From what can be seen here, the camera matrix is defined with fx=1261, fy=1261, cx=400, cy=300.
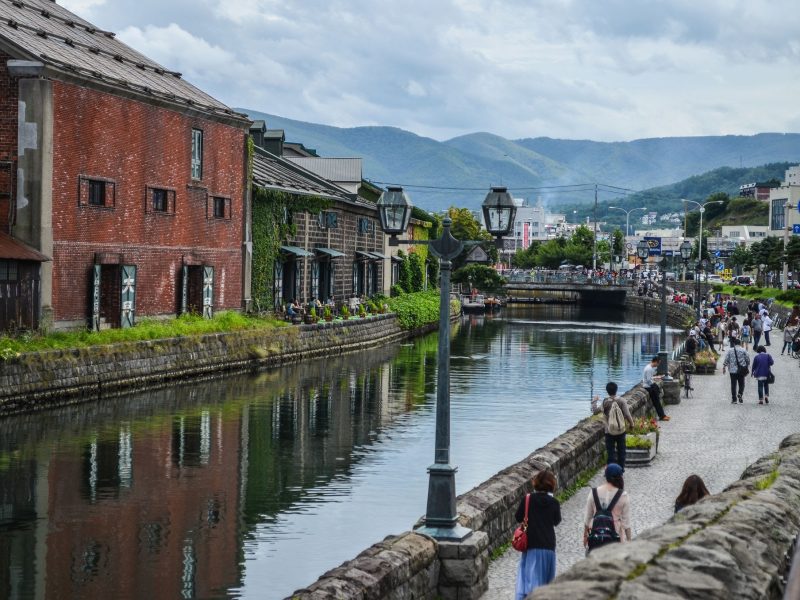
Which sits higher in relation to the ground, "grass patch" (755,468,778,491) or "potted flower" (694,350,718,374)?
"grass patch" (755,468,778,491)

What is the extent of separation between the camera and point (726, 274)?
155750mm

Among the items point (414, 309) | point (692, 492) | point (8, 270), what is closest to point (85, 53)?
point (8, 270)

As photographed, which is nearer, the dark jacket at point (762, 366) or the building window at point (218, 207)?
the dark jacket at point (762, 366)

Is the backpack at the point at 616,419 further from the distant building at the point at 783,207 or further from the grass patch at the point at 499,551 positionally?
the distant building at the point at 783,207

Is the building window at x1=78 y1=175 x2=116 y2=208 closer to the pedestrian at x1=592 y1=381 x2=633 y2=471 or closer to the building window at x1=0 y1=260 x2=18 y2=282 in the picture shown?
the building window at x1=0 y1=260 x2=18 y2=282

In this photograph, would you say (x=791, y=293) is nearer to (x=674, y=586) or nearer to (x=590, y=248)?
(x=674, y=586)

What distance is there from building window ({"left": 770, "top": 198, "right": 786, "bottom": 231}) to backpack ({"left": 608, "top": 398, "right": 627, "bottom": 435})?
118 metres

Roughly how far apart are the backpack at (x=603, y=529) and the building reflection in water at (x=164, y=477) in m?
6.07

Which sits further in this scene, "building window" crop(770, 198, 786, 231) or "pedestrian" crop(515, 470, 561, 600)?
"building window" crop(770, 198, 786, 231)

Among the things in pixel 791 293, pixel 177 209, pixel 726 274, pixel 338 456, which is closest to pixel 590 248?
pixel 726 274

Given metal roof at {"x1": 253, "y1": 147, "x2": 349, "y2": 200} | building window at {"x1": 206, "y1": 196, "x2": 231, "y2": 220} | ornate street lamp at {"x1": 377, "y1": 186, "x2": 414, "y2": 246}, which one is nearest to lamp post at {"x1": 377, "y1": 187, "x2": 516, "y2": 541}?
ornate street lamp at {"x1": 377, "y1": 186, "x2": 414, "y2": 246}

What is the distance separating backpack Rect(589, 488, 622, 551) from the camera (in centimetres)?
1316

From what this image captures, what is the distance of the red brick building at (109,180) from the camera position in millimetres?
39500

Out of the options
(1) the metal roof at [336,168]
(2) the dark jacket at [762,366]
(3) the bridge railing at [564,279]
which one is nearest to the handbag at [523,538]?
(2) the dark jacket at [762,366]
